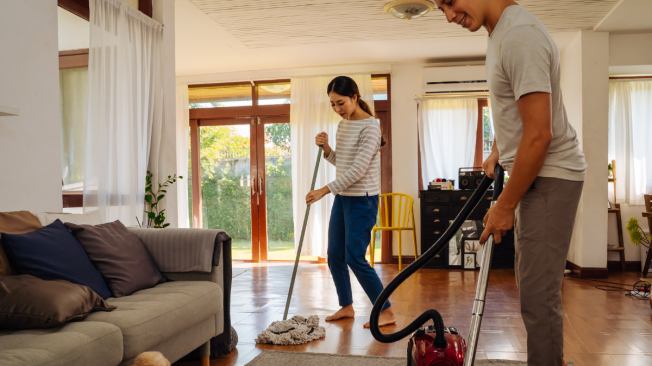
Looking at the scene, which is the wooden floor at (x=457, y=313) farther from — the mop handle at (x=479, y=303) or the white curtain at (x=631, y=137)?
the mop handle at (x=479, y=303)

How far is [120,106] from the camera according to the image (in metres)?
3.36

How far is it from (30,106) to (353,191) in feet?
5.89

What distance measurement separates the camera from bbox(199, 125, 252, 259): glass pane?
6.49m

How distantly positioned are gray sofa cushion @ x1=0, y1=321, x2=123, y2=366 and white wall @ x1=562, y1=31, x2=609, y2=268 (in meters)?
4.53

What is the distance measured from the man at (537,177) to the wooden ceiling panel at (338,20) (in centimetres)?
293

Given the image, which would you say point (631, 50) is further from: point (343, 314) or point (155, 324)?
point (155, 324)

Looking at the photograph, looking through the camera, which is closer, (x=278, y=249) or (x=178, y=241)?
(x=178, y=241)

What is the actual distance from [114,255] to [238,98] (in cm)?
Result: 461

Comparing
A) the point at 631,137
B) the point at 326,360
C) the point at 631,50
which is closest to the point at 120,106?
the point at 326,360

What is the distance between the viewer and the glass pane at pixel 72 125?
3.06 meters

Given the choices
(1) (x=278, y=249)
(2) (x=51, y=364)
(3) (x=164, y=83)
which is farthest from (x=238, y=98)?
(2) (x=51, y=364)

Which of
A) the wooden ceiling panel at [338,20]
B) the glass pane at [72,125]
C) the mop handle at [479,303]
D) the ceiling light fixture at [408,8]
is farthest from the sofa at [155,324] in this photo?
the ceiling light fixture at [408,8]

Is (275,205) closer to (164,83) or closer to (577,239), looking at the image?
(164,83)

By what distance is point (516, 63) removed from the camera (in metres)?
1.14
